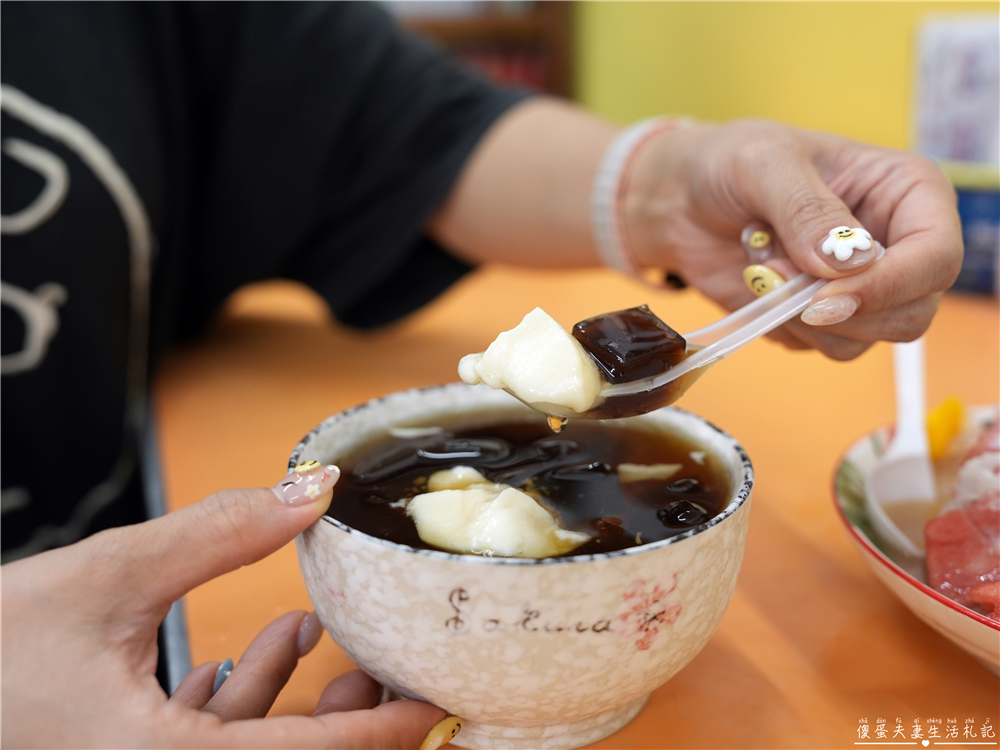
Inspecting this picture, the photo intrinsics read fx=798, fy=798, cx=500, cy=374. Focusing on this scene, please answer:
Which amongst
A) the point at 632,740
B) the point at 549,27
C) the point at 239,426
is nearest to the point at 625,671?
the point at 632,740

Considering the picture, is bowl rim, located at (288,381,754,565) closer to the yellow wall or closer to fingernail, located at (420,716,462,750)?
fingernail, located at (420,716,462,750)

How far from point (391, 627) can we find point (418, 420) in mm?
251

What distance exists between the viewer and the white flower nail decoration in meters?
0.61

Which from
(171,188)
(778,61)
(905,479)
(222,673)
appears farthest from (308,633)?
(778,61)

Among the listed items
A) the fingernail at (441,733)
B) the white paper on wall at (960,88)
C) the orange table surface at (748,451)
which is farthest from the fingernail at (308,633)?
the white paper on wall at (960,88)

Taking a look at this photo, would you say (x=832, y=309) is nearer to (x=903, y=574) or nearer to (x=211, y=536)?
(x=903, y=574)

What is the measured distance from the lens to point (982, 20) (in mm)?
1513

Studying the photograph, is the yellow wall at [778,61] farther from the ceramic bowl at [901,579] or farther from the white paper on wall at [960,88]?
the ceramic bowl at [901,579]

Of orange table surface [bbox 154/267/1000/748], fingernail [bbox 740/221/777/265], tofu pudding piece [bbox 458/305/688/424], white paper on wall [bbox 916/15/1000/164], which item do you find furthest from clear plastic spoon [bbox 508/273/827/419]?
white paper on wall [bbox 916/15/1000/164]

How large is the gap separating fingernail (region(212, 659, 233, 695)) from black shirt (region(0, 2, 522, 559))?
26.2 inches

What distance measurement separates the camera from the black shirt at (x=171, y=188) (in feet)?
3.40

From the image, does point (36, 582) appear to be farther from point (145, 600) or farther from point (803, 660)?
point (803, 660)

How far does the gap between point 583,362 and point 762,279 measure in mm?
236

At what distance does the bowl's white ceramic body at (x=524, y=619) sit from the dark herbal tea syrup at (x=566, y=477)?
4 cm
